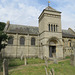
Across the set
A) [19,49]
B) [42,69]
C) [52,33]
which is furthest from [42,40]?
[42,69]

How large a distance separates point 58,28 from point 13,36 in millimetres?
13972

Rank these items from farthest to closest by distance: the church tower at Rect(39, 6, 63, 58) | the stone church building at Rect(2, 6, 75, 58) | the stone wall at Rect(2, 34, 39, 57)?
the stone wall at Rect(2, 34, 39, 57), the stone church building at Rect(2, 6, 75, 58), the church tower at Rect(39, 6, 63, 58)

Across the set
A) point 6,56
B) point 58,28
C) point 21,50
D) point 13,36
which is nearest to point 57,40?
point 58,28

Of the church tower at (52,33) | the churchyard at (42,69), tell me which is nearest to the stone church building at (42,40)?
the church tower at (52,33)

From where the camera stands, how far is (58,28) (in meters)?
23.8

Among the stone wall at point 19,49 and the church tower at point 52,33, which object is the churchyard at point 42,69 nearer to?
the church tower at point 52,33

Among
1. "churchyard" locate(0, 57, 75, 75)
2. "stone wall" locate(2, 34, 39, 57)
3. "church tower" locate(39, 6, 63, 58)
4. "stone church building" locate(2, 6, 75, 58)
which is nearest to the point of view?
"churchyard" locate(0, 57, 75, 75)

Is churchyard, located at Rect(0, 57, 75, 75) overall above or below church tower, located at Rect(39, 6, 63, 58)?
below

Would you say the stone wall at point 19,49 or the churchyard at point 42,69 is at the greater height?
the stone wall at point 19,49

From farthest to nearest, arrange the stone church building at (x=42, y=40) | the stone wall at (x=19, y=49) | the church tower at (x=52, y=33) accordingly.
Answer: the stone wall at (x=19, y=49) → the stone church building at (x=42, y=40) → the church tower at (x=52, y=33)

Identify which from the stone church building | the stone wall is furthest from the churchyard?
the stone wall

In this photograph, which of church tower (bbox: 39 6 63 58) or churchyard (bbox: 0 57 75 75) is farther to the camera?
church tower (bbox: 39 6 63 58)

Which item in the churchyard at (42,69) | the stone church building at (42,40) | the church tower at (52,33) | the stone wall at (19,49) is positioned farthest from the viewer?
the stone wall at (19,49)

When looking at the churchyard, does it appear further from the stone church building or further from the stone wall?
the stone wall
